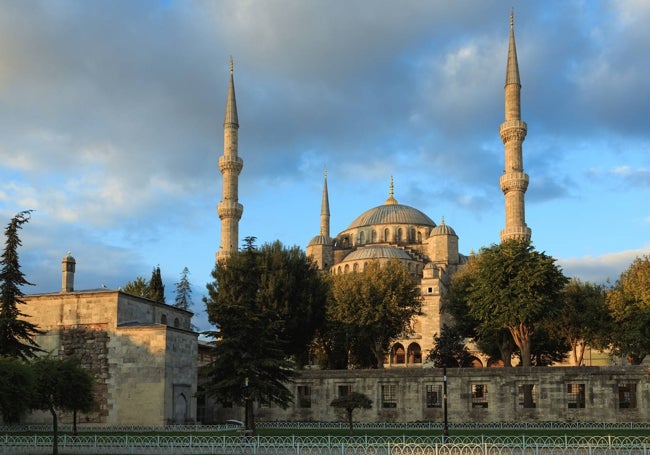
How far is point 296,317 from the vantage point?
47375 millimetres

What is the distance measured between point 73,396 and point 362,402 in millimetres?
12169

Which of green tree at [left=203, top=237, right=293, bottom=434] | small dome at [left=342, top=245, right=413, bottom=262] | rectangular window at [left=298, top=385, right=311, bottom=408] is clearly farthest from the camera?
small dome at [left=342, top=245, right=413, bottom=262]

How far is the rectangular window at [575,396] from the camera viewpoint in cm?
3769

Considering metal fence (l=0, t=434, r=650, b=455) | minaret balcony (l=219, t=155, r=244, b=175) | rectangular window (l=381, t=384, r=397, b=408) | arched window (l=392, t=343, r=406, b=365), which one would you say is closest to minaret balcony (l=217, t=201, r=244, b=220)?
minaret balcony (l=219, t=155, r=244, b=175)

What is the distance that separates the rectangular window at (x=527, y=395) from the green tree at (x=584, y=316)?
899 centimetres

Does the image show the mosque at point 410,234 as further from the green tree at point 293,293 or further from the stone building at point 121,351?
the stone building at point 121,351

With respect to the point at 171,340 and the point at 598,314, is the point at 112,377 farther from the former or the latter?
the point at 598,314

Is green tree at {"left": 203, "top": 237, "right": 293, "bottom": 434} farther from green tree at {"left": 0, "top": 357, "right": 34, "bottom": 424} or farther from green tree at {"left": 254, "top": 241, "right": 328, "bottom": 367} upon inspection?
green tree at {"left": 254, "top": 241, "right": 328, "bottom": 367}

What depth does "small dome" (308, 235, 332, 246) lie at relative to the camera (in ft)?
308

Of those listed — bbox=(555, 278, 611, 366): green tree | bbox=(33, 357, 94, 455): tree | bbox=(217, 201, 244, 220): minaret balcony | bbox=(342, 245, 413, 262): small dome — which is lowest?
bbox=(33, 357, 94, 455): tree

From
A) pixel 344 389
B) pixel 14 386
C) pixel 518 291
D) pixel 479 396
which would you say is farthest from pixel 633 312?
pixel 14 386

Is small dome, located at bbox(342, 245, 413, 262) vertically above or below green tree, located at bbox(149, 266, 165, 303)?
above

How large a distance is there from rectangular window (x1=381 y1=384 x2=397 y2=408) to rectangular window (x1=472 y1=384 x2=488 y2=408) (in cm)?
425

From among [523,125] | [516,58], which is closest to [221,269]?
[523,125]
